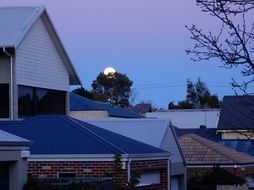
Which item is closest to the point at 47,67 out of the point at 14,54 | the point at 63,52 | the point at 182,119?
the point at 63,52

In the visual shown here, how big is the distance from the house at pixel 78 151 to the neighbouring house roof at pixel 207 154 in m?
13.0

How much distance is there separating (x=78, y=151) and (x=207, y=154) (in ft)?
58.5

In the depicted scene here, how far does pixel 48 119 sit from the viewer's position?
1186 inches

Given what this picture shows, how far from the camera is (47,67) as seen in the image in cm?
3794

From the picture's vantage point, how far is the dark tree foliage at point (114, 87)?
112 m

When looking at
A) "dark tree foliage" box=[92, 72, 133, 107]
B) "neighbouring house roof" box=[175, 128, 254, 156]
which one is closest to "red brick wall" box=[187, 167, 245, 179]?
"neighbouring house roof" box=[175, 128, 254, 156]

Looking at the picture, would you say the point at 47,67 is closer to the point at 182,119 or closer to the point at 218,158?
the point at 218,158

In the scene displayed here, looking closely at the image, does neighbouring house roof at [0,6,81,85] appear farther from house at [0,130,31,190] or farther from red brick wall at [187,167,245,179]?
house at [0,130,31,190]

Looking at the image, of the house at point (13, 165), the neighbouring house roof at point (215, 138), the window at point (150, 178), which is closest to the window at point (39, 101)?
the window at point (150, 178)

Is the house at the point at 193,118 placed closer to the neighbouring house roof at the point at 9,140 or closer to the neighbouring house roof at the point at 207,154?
the neighbouring house roof at the point at 207,154

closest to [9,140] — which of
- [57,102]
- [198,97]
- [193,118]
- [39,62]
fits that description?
[39,62]

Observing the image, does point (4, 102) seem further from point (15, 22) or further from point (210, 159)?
point (210, 159)

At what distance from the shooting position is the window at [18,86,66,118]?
3550 cm

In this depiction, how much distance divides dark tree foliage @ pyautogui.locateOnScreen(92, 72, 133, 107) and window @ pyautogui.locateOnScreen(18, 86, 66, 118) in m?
70.4
